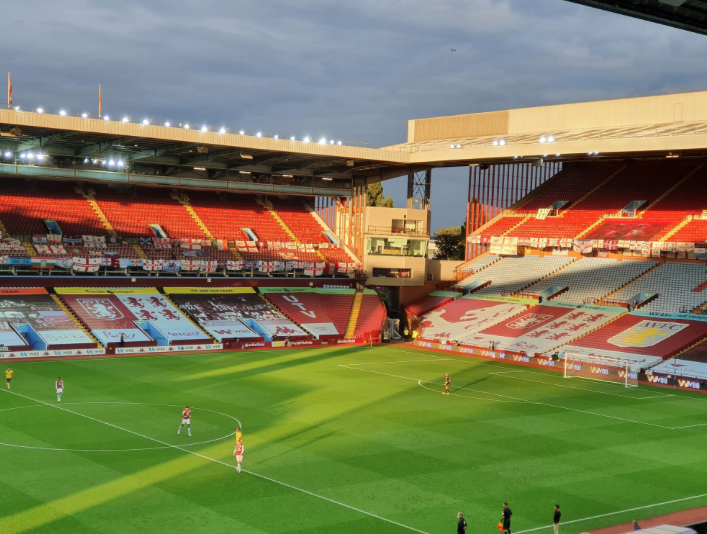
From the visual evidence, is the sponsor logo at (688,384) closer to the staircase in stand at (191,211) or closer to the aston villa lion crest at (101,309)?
the aston villa lion crest at (101,309)

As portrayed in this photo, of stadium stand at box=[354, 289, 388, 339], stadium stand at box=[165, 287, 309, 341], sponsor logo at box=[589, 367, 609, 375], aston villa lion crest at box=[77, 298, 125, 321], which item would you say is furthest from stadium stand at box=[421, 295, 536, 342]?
aston villa lion crest at box=[77, 298, 125, 321]

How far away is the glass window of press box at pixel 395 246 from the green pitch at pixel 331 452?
24.9 metres

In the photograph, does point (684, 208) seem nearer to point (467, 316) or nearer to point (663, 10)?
point (467, 316)

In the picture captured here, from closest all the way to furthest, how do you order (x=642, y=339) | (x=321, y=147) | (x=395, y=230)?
(x=642, y=339), (x=321, y=147), (x=395, y=230)

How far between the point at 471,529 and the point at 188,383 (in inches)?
930

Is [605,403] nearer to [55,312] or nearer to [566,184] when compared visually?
[55,312]

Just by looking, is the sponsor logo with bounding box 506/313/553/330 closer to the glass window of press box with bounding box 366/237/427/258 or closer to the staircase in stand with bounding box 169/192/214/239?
the glass window of press box with bounding box 366/237/427/258

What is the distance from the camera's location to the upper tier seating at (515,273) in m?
68.8

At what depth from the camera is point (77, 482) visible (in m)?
24.2

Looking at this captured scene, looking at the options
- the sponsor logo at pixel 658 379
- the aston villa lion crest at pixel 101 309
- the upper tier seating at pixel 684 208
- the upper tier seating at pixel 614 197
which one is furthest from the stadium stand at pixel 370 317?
the sponsor logo at pixel 658 379

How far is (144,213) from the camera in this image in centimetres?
6762

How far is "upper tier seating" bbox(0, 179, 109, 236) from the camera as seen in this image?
6016cm

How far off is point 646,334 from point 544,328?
761 cm

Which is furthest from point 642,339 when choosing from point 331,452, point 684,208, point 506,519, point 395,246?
point 506,519
